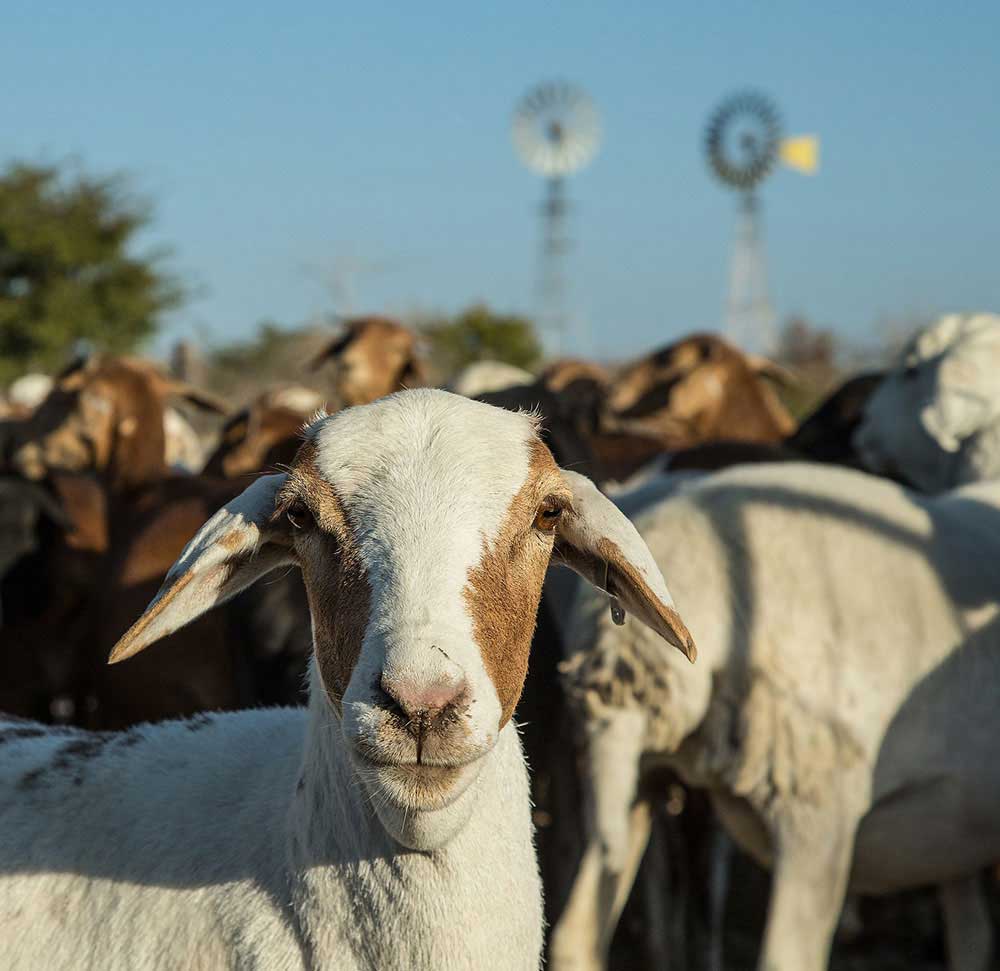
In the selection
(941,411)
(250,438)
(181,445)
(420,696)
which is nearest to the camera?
(420,696)

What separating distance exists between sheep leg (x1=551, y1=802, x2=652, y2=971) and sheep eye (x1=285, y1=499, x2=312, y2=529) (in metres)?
2.14

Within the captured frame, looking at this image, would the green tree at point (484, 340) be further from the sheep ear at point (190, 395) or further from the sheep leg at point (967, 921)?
the sheep leg at point (967, 921)

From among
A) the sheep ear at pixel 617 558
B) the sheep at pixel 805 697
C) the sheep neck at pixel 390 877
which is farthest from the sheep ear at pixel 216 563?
the sheep at pixel 805 697

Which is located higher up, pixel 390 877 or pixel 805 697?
pixel 390 877

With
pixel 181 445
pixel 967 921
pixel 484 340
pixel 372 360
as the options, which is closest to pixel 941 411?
pixel 967 921

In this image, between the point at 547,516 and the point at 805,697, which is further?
the point at 805,697

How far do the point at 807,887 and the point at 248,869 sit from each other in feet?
6.94

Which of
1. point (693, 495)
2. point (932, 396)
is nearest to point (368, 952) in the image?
point (693, 495)

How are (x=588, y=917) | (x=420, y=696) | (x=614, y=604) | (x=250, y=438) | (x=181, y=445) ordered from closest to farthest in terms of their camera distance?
(x=420, y=696)
(x=614, y=604)
(x=588, y=917)
(x=250, y=438)
(x=181, y=445)

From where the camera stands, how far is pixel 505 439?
2.87 meters

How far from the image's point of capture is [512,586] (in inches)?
108

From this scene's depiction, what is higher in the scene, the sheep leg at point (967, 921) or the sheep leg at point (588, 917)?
the sheep leg at point (588, 917)

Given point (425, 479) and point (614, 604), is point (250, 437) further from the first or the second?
point (425, 479)

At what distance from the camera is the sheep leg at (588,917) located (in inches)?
179
